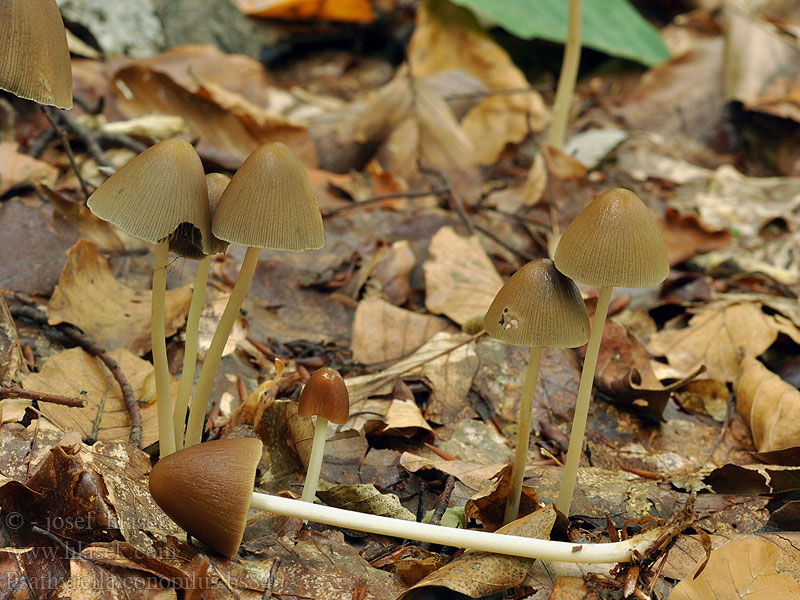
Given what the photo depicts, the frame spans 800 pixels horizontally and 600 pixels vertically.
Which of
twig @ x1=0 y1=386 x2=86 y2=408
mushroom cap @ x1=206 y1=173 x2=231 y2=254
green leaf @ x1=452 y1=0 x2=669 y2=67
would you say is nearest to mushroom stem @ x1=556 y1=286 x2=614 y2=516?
mushroom cap @ x1=206 y1=173 x2=231 y2=254

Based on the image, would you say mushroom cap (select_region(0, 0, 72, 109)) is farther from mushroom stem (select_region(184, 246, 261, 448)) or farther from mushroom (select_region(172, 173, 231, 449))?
mushroom stem (select_region(184, 246, 261, 448))

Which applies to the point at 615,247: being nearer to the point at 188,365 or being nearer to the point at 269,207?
the point at 269,207

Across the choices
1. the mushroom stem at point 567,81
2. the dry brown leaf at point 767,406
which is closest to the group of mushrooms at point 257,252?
the dry brown leaf at point 767,406

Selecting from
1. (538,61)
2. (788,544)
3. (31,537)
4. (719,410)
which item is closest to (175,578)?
(31,537)

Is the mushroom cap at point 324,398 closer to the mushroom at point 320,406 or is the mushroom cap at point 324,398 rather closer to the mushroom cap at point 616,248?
the mushroom at point 320,406

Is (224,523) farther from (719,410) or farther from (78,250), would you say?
(719,410)
